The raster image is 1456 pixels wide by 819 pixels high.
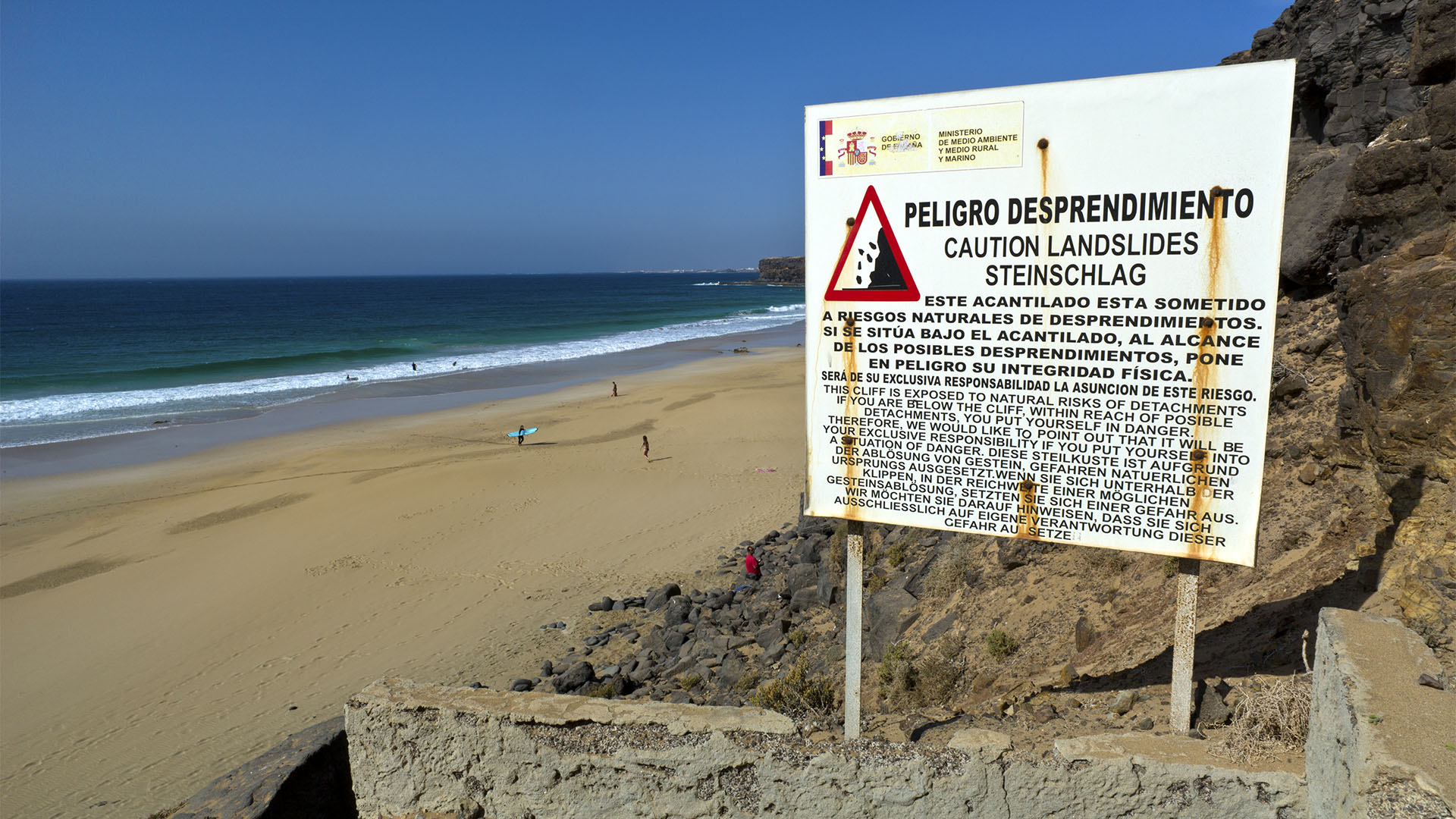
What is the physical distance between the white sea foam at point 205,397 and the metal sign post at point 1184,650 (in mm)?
31606

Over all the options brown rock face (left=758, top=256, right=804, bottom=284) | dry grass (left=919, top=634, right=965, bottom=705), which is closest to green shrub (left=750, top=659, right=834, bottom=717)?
dry grass (left=919, top=634, right=965, bottom=705)

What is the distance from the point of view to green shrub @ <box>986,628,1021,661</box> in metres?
6.25

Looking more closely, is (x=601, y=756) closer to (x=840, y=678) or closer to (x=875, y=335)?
(x=875, y=335)

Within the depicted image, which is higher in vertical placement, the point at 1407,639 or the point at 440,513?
the point at 1407,639

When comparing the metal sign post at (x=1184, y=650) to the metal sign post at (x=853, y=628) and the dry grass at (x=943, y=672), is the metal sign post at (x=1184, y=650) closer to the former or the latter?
the metal sign post at (x=853, y=628)

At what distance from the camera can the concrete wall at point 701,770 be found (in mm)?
3479

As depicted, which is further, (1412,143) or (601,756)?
(1412,143)

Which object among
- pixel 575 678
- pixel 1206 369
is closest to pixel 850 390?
pixel 1206 369

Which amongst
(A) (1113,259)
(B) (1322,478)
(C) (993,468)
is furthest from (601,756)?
(B) (1322,478)

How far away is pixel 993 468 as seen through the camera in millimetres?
3881

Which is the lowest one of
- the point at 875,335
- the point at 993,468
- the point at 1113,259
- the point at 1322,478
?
the point at 1322,478

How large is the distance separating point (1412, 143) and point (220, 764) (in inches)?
458

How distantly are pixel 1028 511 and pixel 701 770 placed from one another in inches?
77.4

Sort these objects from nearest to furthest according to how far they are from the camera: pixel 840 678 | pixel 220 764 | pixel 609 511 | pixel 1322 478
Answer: pixel 1322 478 < pixel 840 678 < pixel 220 764 < pixel 609 511
